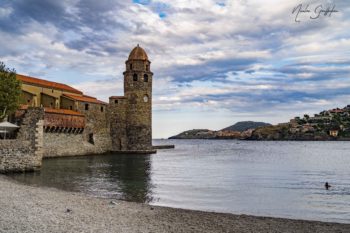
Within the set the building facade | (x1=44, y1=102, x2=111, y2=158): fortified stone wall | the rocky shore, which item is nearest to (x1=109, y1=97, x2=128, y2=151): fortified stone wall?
the building facade

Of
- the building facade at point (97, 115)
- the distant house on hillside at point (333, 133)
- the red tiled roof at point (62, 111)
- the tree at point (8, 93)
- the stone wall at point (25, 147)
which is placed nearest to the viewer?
the stone wall at point (25, 147)

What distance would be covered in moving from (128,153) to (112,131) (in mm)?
3850

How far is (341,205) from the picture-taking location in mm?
16688

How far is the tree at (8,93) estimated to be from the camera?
32.8 metres

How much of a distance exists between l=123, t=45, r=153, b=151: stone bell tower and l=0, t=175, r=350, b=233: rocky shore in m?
39.5

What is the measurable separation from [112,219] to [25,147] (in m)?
15.6

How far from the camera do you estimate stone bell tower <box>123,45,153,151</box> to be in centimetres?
5397

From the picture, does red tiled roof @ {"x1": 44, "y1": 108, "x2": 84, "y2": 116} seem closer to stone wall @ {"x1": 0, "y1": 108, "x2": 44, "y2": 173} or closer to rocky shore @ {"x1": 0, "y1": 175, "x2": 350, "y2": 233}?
stone wall @ {"x1": 0, "y1": 108, "x2": 44, "y2": 173}

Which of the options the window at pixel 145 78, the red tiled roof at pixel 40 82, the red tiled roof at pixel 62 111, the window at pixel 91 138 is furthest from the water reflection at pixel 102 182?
the window at pixel 145 78

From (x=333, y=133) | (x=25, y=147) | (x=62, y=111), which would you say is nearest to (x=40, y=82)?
(x=62, y=111)

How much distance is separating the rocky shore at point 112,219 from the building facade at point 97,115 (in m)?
30.0

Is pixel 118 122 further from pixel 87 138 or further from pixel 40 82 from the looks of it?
pixel 40 82

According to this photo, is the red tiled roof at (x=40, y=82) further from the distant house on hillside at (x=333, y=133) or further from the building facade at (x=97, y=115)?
the distant house on hillside at (x=333, y=133)

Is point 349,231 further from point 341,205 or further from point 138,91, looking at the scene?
point 138,91
